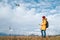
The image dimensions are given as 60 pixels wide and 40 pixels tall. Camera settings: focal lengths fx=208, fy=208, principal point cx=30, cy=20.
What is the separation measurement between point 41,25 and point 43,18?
773 mm

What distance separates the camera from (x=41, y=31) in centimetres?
1977

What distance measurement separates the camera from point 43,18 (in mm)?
19188

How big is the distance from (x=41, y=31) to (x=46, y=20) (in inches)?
47.2

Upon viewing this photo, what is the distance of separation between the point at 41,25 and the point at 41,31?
0.61 metres

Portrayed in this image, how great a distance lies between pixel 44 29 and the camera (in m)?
19.6

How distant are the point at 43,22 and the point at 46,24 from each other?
398 millimetres

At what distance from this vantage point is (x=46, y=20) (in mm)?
19391

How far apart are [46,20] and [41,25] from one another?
678 mm

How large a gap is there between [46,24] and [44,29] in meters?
0.51

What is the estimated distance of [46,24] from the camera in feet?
64.2

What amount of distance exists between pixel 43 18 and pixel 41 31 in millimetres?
1370

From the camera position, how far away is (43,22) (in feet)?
63.6

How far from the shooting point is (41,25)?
64.2ft
